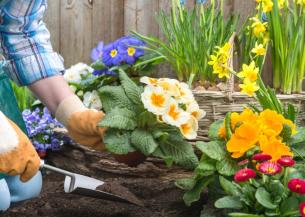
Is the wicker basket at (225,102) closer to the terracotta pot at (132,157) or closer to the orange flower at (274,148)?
the terracotta pot at (132,157)

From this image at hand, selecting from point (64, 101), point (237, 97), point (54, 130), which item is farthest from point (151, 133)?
point (54, 130)

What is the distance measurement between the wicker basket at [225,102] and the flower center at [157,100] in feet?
2.35

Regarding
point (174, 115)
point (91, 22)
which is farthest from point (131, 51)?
point (174, 115)

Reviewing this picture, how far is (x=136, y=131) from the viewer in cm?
226

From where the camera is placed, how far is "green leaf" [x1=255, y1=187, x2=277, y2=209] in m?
1.87

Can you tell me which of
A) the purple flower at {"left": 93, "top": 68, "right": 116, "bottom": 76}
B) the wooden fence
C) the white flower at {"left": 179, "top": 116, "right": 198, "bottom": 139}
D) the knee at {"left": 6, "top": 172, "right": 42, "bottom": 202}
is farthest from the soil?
the wooden fence

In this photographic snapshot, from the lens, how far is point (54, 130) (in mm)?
3479

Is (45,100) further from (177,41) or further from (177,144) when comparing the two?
(177,41)

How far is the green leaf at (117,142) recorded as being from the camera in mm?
2156

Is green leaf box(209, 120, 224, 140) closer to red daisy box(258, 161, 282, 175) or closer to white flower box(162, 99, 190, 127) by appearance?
white flower box(162, 99, 190, 127)

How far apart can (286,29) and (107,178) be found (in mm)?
1085

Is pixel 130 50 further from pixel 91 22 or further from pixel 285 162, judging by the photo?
pixel 285 162

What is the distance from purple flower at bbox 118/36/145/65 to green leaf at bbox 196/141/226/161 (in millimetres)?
1331

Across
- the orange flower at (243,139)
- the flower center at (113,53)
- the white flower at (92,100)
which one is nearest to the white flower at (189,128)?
the orange flower at (243,139)
